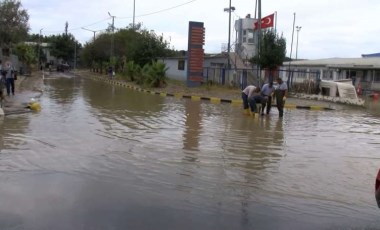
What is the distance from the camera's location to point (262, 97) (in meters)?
17.9

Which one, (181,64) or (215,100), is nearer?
(215,100)

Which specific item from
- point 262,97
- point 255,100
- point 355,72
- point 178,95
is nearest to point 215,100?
point 178,95

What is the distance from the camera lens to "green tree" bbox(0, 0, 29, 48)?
1458 inches

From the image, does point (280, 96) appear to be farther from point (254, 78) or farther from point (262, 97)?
point (254, 78)

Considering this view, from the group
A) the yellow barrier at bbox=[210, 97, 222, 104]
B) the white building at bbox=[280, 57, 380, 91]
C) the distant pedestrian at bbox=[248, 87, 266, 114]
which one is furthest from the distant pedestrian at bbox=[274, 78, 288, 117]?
the white building at bbox=[280, 57, 380, 91]

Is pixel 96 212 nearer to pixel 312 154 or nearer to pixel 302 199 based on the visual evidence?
pixel 302 199

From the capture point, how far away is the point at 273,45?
31812mm

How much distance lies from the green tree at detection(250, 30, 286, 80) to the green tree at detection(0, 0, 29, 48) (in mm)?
18810

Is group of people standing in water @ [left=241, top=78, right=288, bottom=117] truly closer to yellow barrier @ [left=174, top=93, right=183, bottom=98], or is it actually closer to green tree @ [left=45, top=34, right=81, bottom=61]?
yellow barrier @ [left=174, top=93, right=183, bottom=98]

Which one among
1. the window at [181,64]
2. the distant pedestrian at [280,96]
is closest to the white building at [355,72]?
the window at [181,64]

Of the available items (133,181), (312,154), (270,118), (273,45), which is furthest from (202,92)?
(133,181)

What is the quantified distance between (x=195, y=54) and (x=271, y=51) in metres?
6.06

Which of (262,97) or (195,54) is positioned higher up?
(195,54)

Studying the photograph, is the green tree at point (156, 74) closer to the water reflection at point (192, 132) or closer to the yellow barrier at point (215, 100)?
the yellow barrier at point (215, 100)
